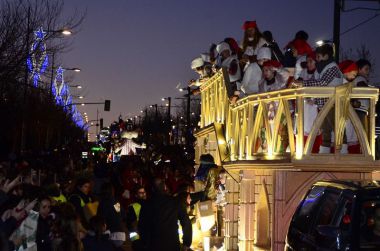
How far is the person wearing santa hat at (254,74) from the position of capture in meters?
12.7

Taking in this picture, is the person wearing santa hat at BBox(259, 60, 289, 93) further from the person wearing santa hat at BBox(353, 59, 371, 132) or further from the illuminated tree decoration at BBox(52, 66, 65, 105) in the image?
the illuminated tree decoration at BBox(52, 66, 65, 105)

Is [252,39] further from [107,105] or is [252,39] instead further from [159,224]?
[107,105]

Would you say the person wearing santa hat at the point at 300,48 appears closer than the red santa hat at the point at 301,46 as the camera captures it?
Yes

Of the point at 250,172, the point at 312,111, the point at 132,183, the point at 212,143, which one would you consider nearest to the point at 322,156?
the point at 312,111

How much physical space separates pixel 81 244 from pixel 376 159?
16.4 ft

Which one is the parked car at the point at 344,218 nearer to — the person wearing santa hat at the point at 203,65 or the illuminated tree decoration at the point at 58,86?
the person wearing santa hat at the point at 203,65

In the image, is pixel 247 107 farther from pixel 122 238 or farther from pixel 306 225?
pixel 306 225

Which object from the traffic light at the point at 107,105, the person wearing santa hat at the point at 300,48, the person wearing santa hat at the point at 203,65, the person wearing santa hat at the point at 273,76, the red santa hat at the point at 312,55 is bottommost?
the person wearing santa hat at the point at 273,76

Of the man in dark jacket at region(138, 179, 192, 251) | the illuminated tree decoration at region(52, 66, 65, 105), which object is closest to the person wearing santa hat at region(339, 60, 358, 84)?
the man in dark jacket at region(138, 179, 192, 251)

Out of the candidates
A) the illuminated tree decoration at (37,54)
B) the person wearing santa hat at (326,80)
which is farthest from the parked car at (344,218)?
the illuminated tree decoration at (37,54)

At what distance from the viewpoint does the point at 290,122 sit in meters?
10.5

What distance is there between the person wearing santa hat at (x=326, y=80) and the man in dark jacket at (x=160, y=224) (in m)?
2.60

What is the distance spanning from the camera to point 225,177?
14.3 meters

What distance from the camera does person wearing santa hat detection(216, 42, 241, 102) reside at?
1404 centimetres
